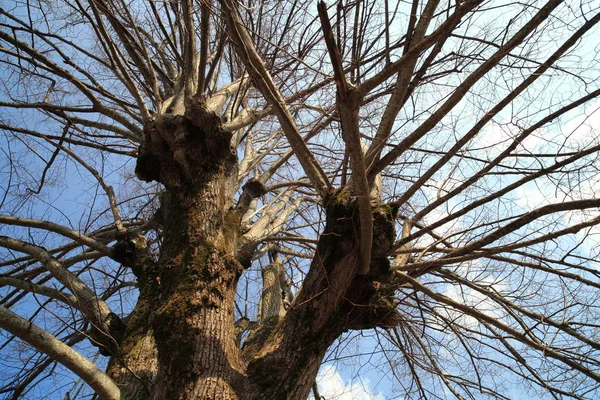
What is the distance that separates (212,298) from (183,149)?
1.03m

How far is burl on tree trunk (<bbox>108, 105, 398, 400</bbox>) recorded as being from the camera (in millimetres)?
1920

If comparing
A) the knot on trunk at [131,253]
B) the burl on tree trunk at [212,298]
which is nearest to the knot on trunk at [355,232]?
the burl on tree trunk at [212,298]

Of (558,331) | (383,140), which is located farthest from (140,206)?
(558,331)

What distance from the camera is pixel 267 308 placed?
139 inches

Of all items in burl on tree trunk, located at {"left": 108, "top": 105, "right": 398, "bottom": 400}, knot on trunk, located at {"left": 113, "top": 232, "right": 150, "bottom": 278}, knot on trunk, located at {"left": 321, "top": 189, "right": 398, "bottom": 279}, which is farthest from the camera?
knot on trunk, located at {"left": 113, "top": 232, "right": 150, "bottom": 278}

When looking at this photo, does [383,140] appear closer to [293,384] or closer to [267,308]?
[293,384]

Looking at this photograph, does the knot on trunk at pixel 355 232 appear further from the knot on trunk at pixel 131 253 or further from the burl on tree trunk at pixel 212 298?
the knot on trunk at pixel 131 253

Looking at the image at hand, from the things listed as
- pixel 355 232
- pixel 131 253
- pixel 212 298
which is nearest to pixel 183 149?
pixel 131 253

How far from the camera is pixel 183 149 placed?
2.68m

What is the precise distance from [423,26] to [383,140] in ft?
1.81

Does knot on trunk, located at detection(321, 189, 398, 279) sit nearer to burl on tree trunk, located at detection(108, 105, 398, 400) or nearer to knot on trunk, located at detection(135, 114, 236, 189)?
burl on tree trunk, located at detection(108, 105, 398, 400)

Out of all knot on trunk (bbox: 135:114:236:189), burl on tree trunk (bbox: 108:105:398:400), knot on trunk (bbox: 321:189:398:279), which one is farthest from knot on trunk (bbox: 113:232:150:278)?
knot on trunk (bbox: 321:189:398:279)

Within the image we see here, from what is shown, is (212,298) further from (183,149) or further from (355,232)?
(183,149)

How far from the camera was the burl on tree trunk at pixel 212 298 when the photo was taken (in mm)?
1920
